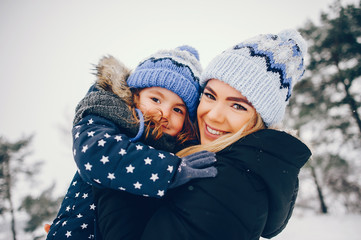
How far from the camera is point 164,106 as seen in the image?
2090mm

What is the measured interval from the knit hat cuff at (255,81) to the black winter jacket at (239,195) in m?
0.38

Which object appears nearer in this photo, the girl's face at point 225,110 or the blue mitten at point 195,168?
the blue mitten at point 195,168

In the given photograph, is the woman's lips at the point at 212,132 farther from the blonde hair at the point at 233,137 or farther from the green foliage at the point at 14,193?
the green foliage at the point at 14,193

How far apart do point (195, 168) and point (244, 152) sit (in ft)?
1.14

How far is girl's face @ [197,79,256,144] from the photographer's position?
5.78 feet

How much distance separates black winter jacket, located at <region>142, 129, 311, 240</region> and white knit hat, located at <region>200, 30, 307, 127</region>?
421 millimetres

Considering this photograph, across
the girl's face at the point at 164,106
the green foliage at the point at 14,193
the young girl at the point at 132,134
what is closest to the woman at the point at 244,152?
the young girl at the point at 132,134

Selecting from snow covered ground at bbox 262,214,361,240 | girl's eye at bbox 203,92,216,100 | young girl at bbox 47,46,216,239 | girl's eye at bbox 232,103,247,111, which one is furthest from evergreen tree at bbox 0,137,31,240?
girl's eye at bbox 232,103,247,111

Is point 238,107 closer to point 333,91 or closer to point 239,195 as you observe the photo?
point 239,195

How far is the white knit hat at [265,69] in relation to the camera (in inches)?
67.2

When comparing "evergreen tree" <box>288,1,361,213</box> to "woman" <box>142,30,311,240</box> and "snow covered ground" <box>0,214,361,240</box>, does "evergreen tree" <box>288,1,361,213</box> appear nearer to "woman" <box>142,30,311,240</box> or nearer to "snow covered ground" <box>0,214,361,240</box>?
"snow covered ground" <box>0,214,361,240</box>

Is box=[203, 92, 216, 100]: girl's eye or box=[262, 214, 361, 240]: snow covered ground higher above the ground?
box=[203, 92, 216, 100]: girl's eye

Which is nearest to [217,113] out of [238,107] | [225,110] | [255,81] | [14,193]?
[225,110]

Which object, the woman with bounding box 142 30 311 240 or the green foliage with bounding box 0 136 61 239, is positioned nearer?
the woman with bounding box 142 30 311 240
